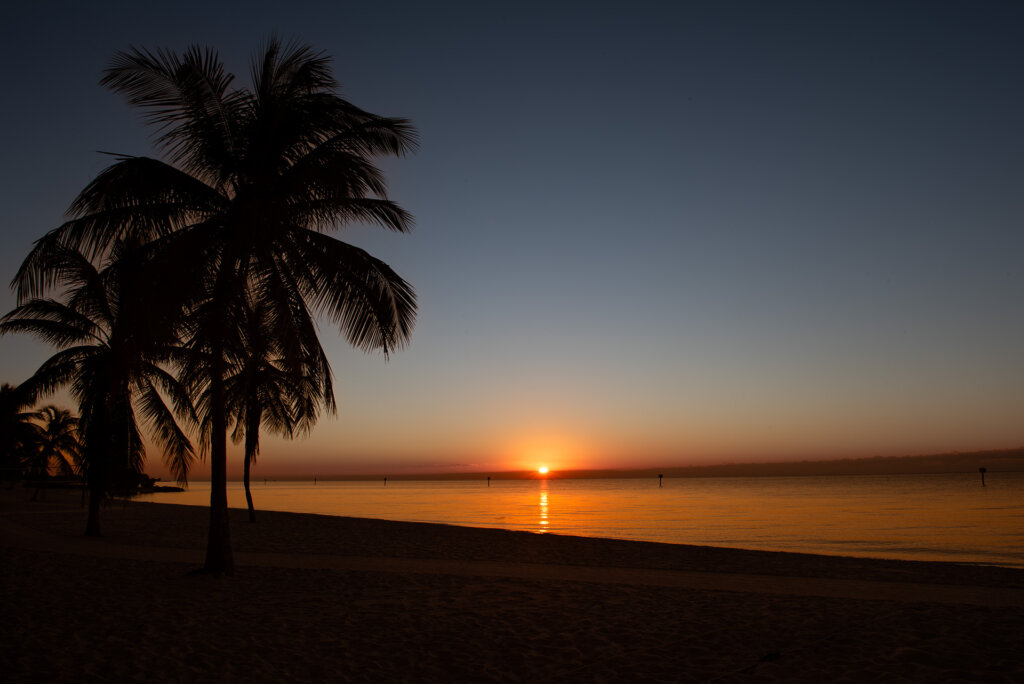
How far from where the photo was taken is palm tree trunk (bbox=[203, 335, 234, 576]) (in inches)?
447

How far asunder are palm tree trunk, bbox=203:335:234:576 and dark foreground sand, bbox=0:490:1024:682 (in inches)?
13.4

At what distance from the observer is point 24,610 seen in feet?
28.8

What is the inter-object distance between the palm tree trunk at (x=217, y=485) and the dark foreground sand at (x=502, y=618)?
0.34 meters

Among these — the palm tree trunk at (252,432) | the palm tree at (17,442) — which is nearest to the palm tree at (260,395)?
the palm tree trunk at (252,432)

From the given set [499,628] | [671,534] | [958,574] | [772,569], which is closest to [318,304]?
[499,628]

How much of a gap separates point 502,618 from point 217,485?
5612 mm

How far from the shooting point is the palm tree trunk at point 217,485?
11343 mm

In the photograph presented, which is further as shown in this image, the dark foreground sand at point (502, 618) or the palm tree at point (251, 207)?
the palm tree at point (251, 207)

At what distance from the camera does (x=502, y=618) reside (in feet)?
28.6

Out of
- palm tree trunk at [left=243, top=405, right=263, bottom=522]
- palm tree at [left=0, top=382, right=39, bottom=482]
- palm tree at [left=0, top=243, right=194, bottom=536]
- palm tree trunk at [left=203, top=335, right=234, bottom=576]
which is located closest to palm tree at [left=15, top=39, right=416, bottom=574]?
palm tree trunk at [left=203, top=335, right=234, bottom=576]

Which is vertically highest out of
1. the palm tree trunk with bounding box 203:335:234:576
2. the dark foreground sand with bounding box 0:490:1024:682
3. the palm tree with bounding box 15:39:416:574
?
the palm tree with bounding box 15:39:416:574

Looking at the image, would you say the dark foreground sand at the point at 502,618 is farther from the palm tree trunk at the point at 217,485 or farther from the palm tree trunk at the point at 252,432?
the palm tree trunk at the point at 252,432

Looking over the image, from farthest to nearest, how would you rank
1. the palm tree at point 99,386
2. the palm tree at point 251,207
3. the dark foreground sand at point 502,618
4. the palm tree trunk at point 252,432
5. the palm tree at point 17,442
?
the palm tree at point 17,442 < the palm tree trunk at point 252,432 < the palm tree at point 99,386 < the palm tree at point 251,207 < the dark foreground sand at point 502,618

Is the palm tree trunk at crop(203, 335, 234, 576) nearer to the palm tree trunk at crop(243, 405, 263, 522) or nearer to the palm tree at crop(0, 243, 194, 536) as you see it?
the palm tree at crop(0, 243, 194, 536)
